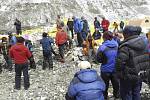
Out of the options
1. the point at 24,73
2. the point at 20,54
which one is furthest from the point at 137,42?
the point at 24,73

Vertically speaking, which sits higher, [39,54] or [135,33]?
[135,33]

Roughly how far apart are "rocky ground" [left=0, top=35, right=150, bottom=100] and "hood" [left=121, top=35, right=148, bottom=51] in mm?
2892

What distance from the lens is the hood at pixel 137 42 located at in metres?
9.91

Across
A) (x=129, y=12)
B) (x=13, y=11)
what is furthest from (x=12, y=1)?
(x=129, y=12)

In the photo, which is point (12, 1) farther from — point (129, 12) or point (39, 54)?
point (39, 54)

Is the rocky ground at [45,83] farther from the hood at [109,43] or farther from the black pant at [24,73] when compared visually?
the hood at [109,43]

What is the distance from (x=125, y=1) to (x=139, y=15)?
6.60 metres

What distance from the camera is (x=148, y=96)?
490 inches

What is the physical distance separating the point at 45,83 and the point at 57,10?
42.6 meters

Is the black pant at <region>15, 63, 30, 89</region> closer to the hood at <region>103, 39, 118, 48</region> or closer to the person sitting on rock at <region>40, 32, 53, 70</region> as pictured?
the person sitting on rock at <region>40, 32, 53, 70</region>

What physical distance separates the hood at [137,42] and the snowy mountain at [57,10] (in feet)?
150

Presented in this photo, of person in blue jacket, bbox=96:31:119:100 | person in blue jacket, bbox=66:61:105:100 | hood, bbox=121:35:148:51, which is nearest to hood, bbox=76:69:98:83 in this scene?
person in blue jacket, bbox=66:61:105:100

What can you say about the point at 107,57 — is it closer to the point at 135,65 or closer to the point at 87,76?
the point at 135,65

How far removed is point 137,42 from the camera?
998 cm
